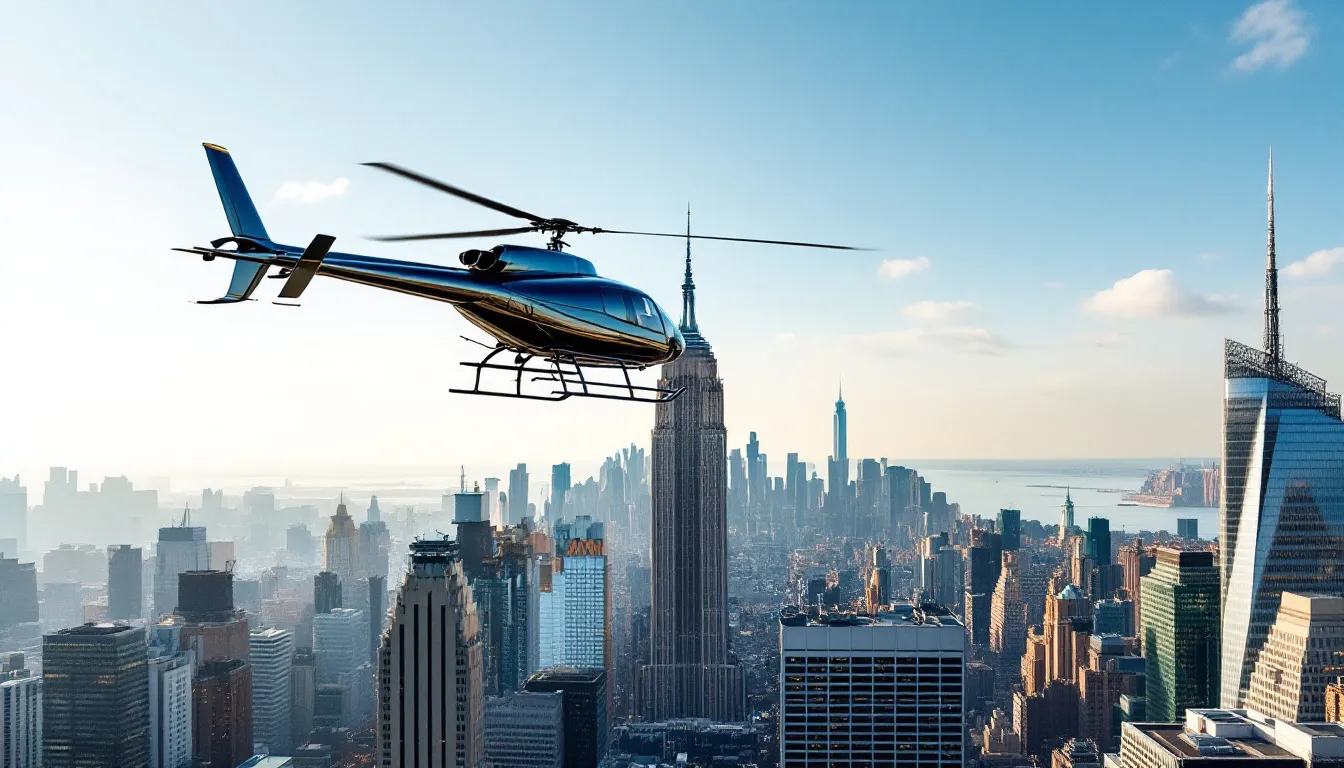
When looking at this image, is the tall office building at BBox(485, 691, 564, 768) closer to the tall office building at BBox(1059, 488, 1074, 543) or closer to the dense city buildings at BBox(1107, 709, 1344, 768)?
the dense city buildings at BBox(1107, 709, 1344, 768)

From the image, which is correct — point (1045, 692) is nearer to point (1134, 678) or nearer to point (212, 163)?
point (1134, 678)

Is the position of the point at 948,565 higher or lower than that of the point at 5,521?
lower

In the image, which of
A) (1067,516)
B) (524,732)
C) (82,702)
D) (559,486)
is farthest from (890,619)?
(1067,516)

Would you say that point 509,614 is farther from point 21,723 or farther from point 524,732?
point 21,723

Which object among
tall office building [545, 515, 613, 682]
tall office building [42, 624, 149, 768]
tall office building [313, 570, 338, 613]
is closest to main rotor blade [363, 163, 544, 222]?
tall office building [42, 624, 149, 768]

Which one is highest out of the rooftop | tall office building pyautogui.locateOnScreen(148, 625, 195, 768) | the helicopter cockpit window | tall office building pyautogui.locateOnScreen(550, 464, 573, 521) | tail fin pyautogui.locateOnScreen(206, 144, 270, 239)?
tail fin pyautogui.locateOnScreen(206, 144, 270, 239)

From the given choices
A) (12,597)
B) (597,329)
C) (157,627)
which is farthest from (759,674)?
(597,329)

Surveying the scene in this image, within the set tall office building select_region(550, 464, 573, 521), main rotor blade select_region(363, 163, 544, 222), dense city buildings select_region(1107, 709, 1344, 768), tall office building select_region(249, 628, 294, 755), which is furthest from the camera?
tall office building select_region(550, 464, 573, 521)
